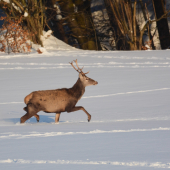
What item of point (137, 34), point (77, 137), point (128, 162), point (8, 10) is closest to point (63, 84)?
point (77, 137)

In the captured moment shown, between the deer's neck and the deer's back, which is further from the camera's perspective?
the deer's neck

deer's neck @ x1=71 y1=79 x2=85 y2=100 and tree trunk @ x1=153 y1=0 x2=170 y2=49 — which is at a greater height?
deer's neck @ x1=71 y1=79 x2=85 y2=100

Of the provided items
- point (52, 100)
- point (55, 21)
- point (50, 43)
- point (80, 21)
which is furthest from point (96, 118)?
point (55, 21)

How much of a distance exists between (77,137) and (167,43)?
19.9 metres

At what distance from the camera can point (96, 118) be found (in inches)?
301

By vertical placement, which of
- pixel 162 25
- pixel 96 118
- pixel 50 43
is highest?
pixel 96 118

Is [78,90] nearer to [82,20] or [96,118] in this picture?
[96,118]

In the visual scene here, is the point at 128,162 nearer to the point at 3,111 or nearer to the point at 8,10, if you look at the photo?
the point at 3,111

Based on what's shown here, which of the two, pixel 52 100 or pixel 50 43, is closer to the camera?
pixel 52 100

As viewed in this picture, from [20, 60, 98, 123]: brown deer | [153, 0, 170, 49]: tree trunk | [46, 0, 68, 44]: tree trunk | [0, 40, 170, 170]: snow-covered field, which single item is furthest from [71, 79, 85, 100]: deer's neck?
[153, 0, 170, 49]: tree trunk

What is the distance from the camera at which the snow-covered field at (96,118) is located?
13.8 feet

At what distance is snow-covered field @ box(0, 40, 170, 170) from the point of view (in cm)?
421

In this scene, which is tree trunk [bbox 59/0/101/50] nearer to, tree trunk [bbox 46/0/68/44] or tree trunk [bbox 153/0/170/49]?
tree trunk [bbox 46/0/68/44]

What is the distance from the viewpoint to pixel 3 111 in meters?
8.41
